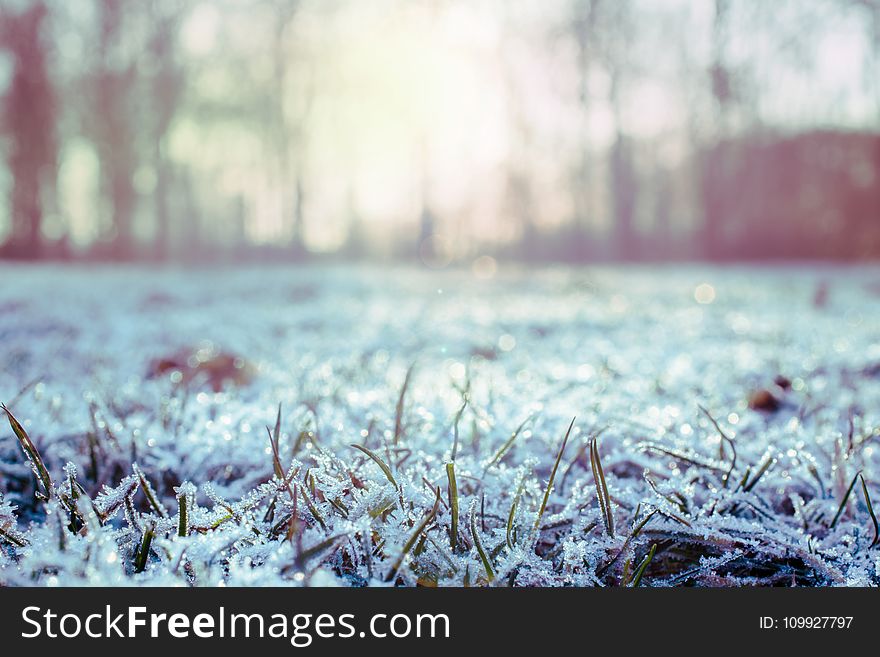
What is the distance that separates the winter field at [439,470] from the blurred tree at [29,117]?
1654 cm

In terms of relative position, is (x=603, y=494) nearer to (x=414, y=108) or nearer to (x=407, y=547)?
(x=407, y=547)

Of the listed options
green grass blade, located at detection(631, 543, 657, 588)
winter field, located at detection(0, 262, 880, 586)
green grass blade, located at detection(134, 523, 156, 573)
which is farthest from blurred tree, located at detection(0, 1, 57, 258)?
green grass blade, located at detection(631, 543, 657, 588)

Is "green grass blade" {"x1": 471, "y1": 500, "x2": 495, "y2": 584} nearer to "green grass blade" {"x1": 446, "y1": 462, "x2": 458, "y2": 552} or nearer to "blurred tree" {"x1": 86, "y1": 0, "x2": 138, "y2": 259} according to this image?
"green grass blade" {"x1": 446, "y1": 462, "x2": 458, "y2": 552}

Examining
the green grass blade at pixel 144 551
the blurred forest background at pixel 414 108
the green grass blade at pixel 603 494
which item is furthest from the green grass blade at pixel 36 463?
the blurred forest background at pixel 414 108

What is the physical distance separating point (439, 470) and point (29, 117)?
19.4m

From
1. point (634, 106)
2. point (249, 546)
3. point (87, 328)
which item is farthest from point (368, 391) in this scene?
point (634, 106)

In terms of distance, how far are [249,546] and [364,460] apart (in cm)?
24

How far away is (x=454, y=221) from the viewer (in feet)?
108

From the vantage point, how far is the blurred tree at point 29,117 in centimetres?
1544

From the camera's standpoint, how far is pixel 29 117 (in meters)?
16.7

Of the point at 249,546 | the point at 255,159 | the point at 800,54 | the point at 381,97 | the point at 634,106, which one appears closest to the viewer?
the point at 249,546

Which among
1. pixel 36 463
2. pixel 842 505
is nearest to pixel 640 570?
pixel 842 505

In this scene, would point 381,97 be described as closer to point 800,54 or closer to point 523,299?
point 800,54

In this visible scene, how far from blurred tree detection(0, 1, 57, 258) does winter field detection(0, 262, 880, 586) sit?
16544 millimetres
